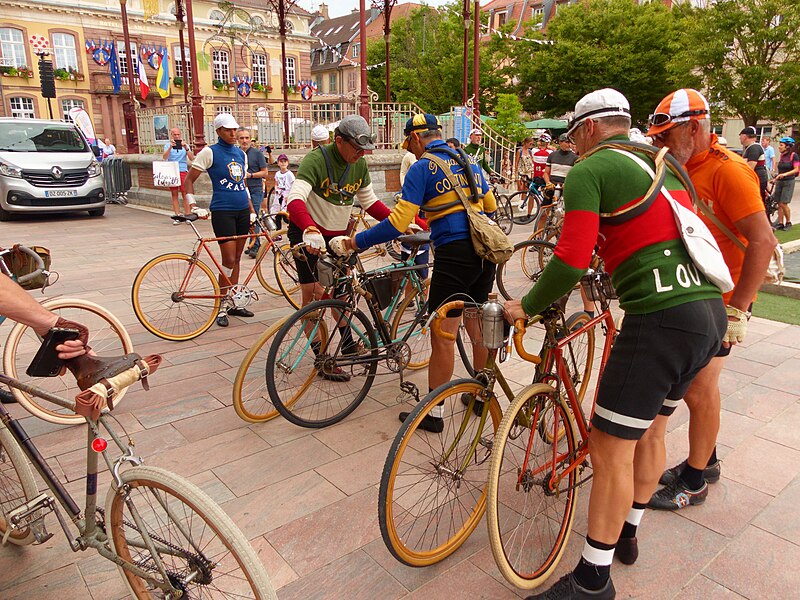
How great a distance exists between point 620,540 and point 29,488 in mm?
2475

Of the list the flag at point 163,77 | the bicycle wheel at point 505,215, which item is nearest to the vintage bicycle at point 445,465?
the bicycle wheel at point 505,215

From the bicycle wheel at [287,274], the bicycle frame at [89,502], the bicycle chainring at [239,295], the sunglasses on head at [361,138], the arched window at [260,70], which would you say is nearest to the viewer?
the bicycle frame at [89,502]

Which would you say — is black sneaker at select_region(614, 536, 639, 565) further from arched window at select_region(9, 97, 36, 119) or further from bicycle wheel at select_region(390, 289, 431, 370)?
arched window at select_region(9, 97, 36, 119)

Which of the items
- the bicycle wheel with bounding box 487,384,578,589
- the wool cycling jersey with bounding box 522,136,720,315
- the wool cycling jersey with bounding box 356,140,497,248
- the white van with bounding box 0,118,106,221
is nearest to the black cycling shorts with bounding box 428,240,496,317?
the wool cycling jersey with bounding box 356,140,497,248

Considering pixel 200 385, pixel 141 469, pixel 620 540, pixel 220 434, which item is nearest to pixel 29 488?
pixel 141 469

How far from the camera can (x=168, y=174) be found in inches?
484

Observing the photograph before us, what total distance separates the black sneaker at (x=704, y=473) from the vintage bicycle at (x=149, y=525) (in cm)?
227

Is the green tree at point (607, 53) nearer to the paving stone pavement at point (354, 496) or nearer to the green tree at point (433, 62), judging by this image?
the green tree at point (433, 62)

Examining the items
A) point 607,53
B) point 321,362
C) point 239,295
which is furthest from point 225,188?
point 607,53

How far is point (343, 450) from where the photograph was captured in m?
3.62

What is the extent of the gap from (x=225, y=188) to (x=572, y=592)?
4879mm

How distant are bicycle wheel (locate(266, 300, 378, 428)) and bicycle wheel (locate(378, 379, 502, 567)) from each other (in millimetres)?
1104

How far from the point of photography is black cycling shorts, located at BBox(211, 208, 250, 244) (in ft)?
19.7

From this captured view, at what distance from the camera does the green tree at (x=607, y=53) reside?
101 ft
